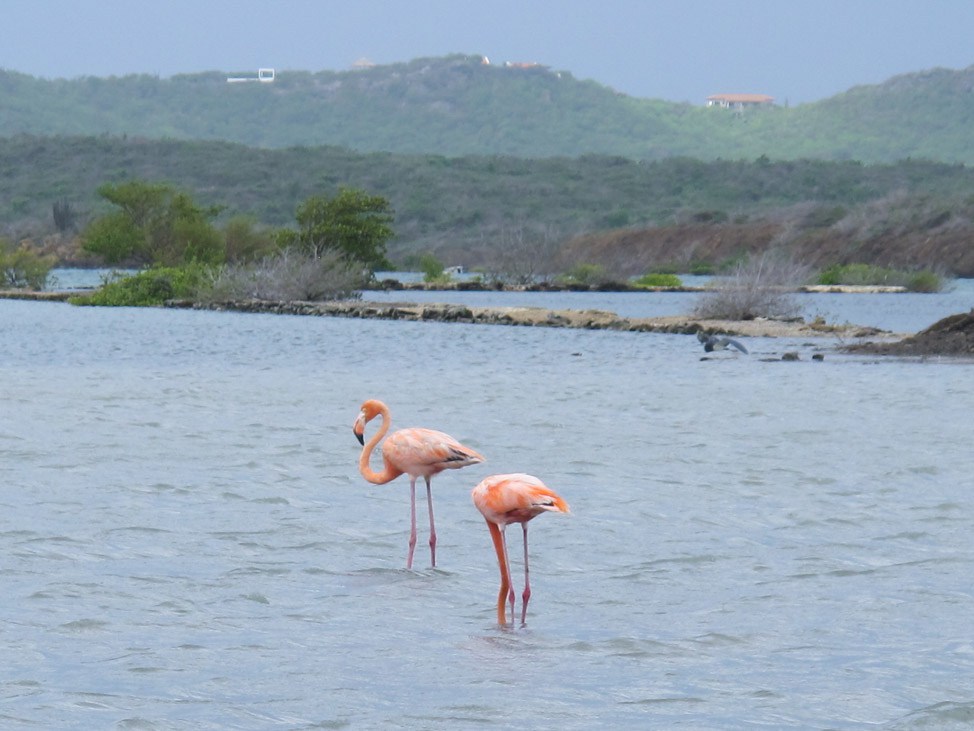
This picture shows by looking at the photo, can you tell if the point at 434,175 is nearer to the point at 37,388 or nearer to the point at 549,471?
the point at 37,388

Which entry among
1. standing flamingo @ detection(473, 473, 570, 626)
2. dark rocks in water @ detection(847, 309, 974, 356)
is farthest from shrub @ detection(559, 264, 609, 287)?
standing flamingo @ detection(473, 473, 570, 626)

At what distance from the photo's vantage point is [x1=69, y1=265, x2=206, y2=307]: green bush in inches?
1969

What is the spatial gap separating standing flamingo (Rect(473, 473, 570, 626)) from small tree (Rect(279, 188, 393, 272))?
43782mm

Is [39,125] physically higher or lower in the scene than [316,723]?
higher

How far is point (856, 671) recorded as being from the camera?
772 cm

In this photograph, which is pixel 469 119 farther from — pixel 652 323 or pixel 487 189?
pixel 652 323

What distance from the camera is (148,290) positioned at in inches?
1987

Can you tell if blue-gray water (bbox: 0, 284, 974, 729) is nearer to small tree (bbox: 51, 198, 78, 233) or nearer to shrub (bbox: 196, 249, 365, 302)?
shrub (bbox: 196, 249, 365, 302)

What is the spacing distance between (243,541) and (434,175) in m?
109

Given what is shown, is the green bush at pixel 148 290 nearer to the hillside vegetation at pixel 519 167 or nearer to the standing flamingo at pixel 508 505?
the hillside vegetation at pixel 519 167

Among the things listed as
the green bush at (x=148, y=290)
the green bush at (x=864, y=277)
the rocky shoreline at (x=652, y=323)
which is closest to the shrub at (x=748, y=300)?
the rocky shoreline at (x=652, y=323)

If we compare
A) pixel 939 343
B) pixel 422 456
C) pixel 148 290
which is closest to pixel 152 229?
pixel 148 290

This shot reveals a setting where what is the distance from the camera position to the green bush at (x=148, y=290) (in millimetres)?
50000

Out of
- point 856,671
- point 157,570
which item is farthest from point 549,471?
point 856,671
